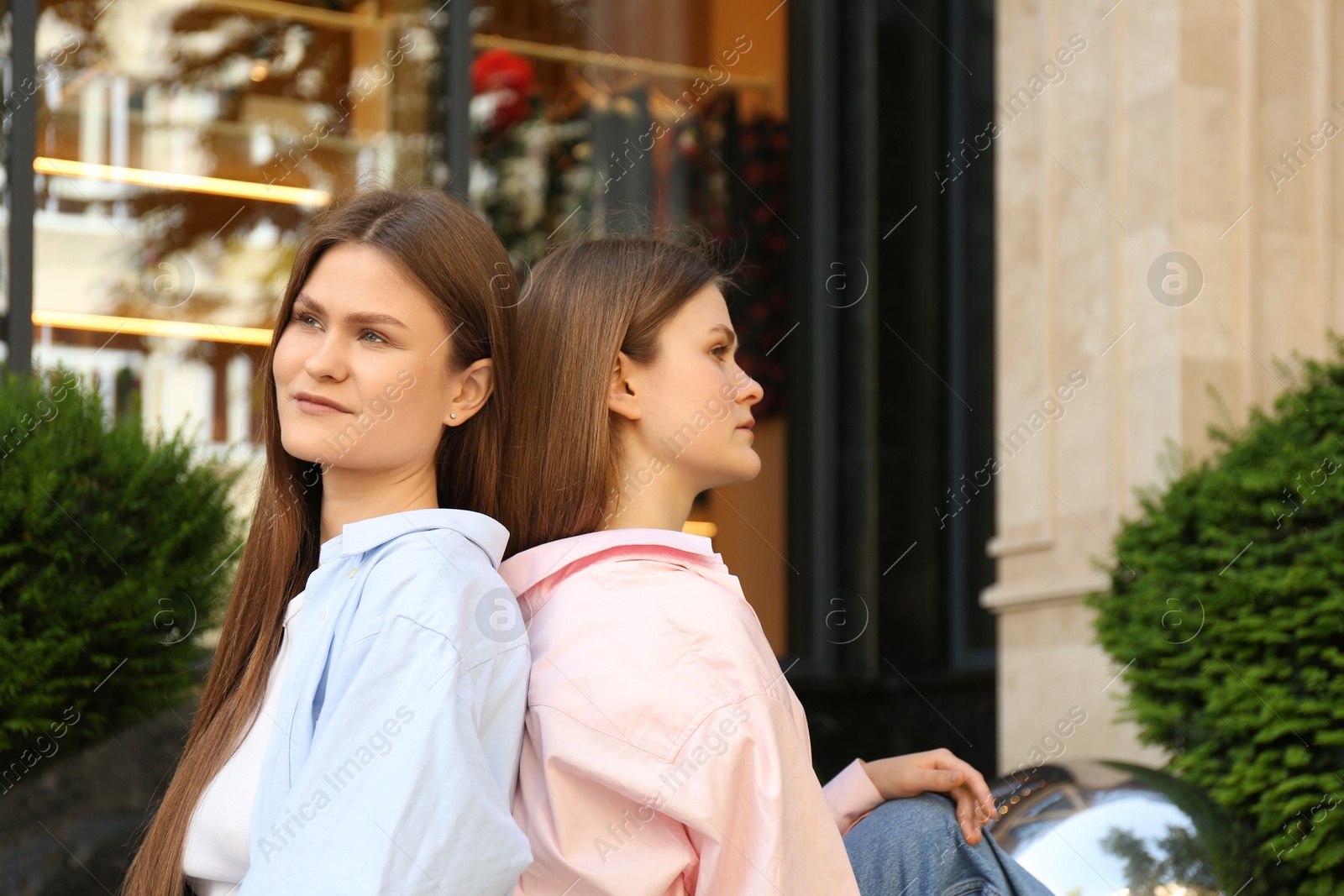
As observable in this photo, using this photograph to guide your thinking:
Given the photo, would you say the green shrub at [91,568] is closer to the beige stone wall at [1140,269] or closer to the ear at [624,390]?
the ear at [624,390]

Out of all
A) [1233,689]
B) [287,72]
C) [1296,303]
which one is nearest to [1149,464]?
[1296,303]

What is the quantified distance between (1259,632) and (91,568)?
3.03 m

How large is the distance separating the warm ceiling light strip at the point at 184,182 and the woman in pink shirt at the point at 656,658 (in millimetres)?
A: 3784

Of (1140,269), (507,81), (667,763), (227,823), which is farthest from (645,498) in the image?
(507,81)

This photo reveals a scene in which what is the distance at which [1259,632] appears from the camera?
3578mm

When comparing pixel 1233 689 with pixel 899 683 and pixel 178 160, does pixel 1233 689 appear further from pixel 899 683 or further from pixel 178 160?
pixel 178 160

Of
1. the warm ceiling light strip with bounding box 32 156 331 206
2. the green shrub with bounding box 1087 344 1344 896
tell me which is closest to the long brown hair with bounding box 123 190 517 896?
the green shrub with bounding box 1087 344 1344 896

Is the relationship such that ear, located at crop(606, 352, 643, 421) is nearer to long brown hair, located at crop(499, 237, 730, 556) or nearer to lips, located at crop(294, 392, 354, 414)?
long brown hair, located at crop(499, 237, 730, 556)

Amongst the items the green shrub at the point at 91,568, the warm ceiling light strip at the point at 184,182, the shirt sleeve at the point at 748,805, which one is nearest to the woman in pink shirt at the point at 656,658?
the shirt sleeve at the point at 748,805

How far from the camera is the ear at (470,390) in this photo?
2.20 metres

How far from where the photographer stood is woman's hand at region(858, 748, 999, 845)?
7.62ft

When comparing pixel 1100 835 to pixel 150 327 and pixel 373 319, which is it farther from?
pixel 150 327

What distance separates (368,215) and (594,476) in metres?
0.56

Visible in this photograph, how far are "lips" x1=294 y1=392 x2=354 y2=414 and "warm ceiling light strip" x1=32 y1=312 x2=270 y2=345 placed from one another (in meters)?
3.66
